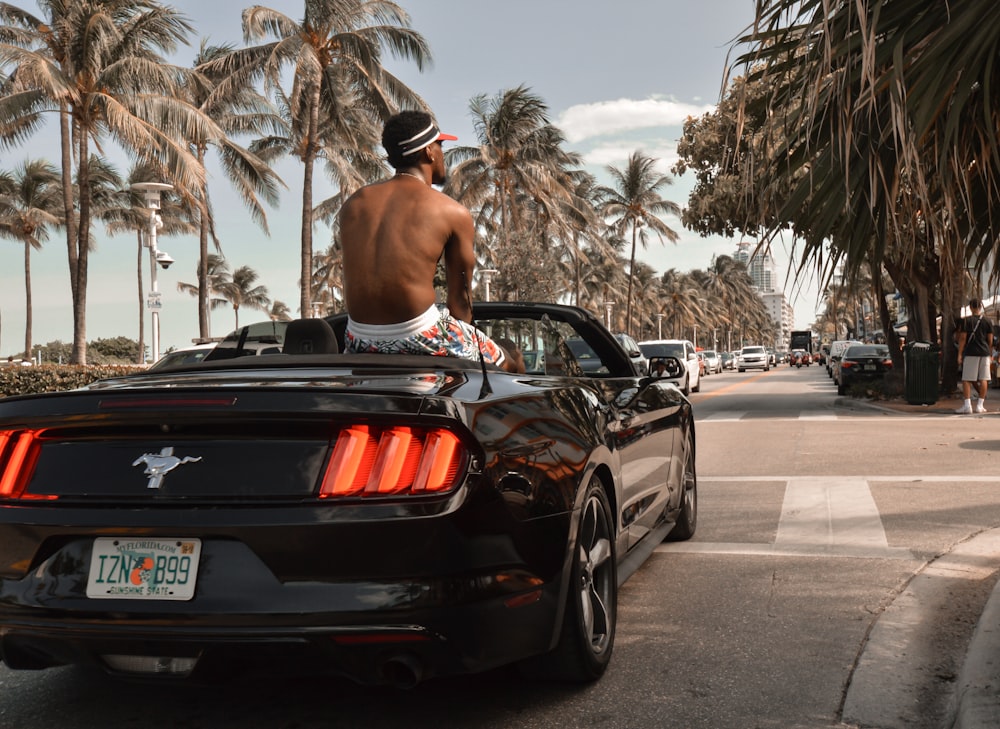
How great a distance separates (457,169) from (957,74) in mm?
36322

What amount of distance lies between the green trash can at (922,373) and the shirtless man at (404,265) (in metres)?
16.6

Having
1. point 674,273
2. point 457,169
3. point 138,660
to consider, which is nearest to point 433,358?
point 138,660

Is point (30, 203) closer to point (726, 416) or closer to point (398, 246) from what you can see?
point (726, 416)

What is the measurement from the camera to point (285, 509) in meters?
2.69

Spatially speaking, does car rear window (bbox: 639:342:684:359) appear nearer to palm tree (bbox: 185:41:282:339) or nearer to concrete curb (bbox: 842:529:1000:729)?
palm tree (bbox: 185:41:282:339)

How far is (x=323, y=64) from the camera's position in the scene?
91.9 ft

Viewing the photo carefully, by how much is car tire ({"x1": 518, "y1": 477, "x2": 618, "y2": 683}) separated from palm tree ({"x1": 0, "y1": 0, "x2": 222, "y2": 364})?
23574mm

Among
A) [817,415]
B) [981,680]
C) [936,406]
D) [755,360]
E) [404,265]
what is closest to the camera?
[981,680]

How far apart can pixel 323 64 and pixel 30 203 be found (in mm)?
32857

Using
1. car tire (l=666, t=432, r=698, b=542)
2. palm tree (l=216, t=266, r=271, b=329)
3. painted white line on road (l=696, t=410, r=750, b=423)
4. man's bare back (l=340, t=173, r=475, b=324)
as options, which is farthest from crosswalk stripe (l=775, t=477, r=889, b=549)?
palm tree (l=216, t=266, r=271, b=329)

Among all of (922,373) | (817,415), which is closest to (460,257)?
(817,415)

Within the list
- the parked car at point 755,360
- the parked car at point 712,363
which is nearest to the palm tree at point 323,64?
the parked car at point 712,363

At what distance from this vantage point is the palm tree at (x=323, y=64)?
27422 millimetres

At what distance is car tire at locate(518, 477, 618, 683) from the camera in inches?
128
